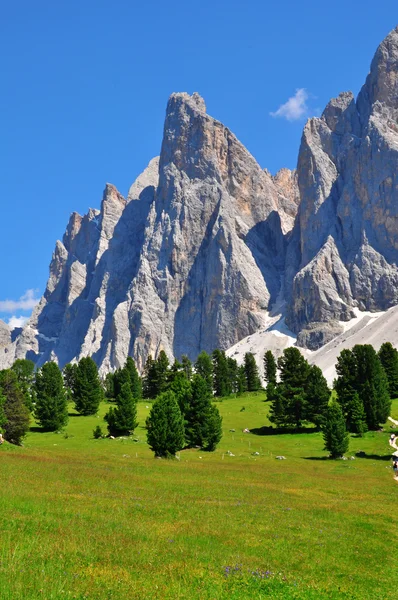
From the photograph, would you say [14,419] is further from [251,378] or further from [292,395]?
[251,378]

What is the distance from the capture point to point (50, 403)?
74375mm

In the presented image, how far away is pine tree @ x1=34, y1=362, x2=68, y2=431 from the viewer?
74.0m

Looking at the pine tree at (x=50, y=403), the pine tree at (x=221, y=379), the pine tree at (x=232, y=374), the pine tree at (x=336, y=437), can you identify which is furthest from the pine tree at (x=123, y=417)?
the pine tree at (x=232, y=374)

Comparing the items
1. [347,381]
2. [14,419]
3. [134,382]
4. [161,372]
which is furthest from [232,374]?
[14,419]

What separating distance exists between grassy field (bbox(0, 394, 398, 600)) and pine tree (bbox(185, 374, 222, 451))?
2413 cm

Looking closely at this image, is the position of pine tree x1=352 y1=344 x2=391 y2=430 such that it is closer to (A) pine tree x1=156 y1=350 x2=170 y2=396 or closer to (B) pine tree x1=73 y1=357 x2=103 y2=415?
(B) pine tree x1=73 y1=357 x2=103 y2=415

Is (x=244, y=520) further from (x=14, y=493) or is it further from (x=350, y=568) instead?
(x=14, y=493)

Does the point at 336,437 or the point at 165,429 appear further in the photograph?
the point at 336,437

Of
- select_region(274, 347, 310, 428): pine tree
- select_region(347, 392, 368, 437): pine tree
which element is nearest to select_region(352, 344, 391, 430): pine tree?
select_region(347, 392, 368, 437): pine tree

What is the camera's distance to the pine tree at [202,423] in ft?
208

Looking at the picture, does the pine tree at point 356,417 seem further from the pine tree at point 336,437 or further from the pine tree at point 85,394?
the pine tree at point 85,394

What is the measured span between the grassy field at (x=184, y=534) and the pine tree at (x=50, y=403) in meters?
37.0

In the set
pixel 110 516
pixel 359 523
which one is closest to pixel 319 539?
pixel 359 523

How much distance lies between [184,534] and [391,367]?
3378 inches
